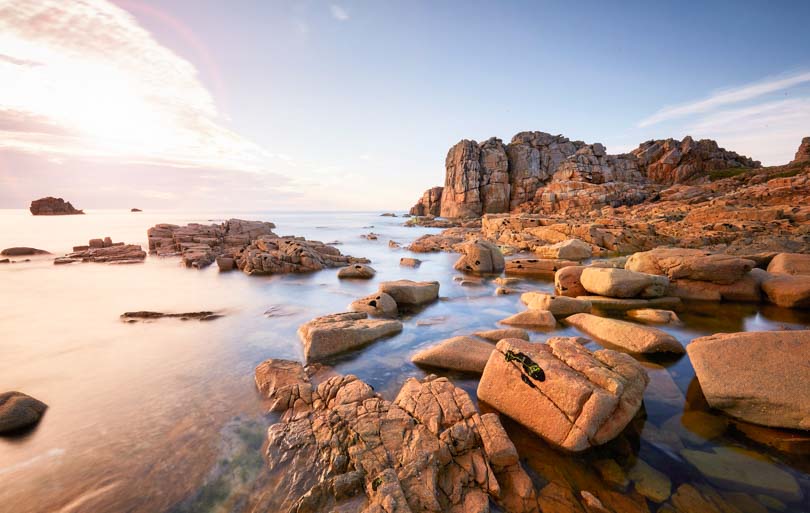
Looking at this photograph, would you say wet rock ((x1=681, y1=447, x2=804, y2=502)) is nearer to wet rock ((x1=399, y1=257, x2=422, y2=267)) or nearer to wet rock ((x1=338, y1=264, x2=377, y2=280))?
wet rock ((x1=338, y1=264, x2=377, y2=280))

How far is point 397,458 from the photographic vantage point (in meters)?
4.39

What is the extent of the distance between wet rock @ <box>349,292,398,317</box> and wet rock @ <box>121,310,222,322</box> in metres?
5.80

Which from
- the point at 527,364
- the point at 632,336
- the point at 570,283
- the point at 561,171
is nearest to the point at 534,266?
the point at 570,283

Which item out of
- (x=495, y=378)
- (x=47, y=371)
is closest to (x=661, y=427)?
(x=495, y=378)

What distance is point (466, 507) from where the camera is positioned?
3.84m

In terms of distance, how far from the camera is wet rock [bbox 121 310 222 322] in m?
12.8

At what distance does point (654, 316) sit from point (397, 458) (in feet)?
35.3

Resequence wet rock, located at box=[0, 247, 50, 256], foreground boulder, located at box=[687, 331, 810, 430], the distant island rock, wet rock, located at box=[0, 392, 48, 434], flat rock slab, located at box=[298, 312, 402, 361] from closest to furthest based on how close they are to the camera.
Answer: foreground boulder, located at box=[687, 331, 810, 430], wet rock, located at box=[0, 392, 48, 434], flat rock slab, located at box=[298, 312, 402, 361], wet rock, located at box=[0, 247, 50, 256], the distant island rock

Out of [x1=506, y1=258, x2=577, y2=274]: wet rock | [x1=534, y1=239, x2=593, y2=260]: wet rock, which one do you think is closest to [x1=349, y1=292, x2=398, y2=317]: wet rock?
[x1=506, y1=258, x2=577, y2=274]: wet rock

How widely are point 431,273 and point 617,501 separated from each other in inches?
707

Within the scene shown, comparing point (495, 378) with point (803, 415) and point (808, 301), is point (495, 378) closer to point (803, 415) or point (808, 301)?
point (803, 415)

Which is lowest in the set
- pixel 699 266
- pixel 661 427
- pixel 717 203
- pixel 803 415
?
pixel 661 427

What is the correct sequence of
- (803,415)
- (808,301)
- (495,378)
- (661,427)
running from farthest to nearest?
1. (808,301)
2. (495,378)
3. (661,427)
4. (803,415)

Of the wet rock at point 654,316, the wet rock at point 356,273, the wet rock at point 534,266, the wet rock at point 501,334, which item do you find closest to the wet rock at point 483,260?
the wet rock at point 534,266
